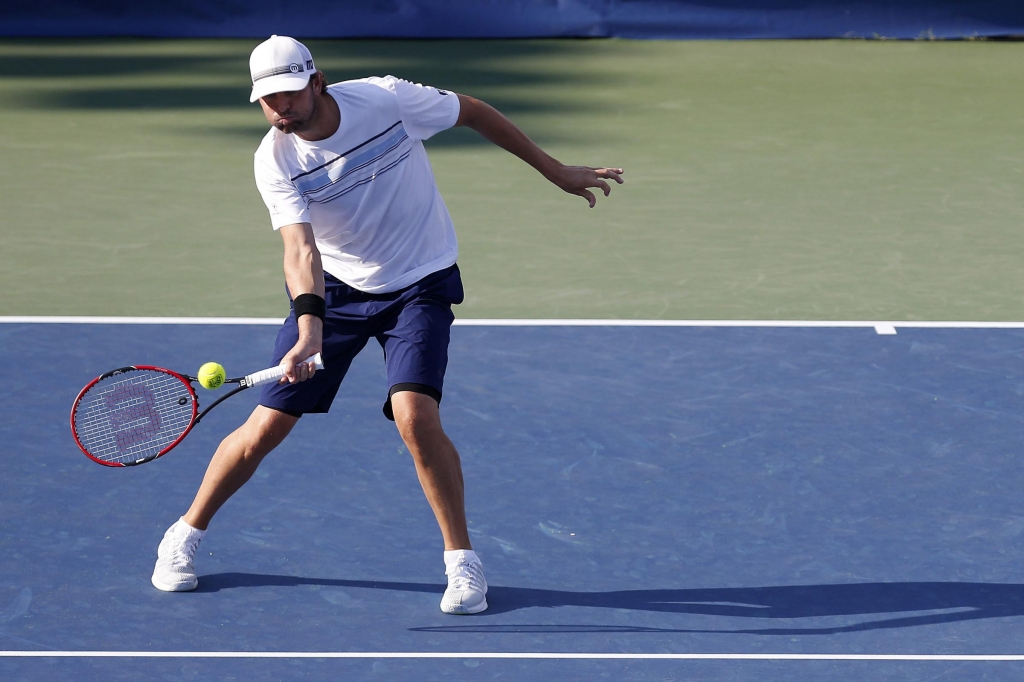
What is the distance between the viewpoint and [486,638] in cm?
430

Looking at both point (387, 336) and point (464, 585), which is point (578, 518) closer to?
point (464, 585)

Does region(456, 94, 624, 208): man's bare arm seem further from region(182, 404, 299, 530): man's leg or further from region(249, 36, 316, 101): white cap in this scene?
region(182, 404, 299, 530): man's leg

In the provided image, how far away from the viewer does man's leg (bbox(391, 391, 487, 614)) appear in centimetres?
434

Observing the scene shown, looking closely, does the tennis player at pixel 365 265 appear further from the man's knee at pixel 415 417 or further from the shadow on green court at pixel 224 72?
the shadow on green court at pixel 224 72

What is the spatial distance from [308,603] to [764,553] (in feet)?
4.65

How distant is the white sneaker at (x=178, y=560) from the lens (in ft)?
14.9

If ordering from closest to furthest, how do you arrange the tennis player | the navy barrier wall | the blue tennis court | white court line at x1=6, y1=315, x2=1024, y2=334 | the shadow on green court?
the blue tennis court → the tennis player → white court line at x1=6, y1=315, x2=1024, y2=334 → the shadow on green court → the navy barrier wall

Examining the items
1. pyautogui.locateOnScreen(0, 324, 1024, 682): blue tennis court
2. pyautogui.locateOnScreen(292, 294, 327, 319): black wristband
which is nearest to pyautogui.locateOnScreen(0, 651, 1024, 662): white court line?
pyautogui.locateOnScreen(0, 324, 1024, 682): blue tennis court

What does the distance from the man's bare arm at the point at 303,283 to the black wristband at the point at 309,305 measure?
1cm

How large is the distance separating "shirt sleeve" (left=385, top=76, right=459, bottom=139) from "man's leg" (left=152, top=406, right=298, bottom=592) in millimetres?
939

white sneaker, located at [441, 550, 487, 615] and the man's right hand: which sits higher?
the man's right hand

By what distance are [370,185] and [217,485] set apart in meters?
1.00

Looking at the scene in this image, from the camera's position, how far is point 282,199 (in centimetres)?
439

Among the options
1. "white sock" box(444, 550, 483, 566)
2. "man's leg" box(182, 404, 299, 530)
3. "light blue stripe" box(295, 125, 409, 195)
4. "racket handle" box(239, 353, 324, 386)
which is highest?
"light blue stripe" box(295, 125, 409, 195)
